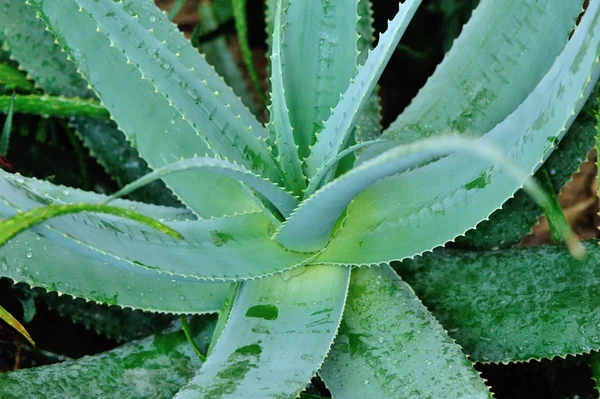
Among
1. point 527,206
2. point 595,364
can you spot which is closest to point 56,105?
point 527,206

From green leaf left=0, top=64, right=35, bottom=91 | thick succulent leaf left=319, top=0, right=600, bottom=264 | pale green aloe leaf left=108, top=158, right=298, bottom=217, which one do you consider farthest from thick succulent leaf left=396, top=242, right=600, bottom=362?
green leaf left=0, top=64, right=35, bottom=91

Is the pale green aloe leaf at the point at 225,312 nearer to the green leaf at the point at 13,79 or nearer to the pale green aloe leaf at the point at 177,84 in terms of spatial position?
the pale green aloe leaf at the point at 177,84

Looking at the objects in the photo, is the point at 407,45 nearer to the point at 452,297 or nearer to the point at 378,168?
the point at 452,297

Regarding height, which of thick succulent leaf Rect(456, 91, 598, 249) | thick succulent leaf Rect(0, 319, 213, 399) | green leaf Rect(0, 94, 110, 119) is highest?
green leaf Rect(0, 94, 110, 119)

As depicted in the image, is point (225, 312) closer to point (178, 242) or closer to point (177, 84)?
point (178, 242)

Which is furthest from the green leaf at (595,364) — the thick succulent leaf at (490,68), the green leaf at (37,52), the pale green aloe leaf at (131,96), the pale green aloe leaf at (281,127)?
the green leaf at (37,52)

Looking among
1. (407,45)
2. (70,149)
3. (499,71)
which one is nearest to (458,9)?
(407,45)

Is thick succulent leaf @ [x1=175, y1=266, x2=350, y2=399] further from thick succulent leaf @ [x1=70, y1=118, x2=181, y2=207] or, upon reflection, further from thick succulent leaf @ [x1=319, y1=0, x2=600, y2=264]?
thick succulent leaf @ [x1=70, y1=118, x2=181, y2=207]
